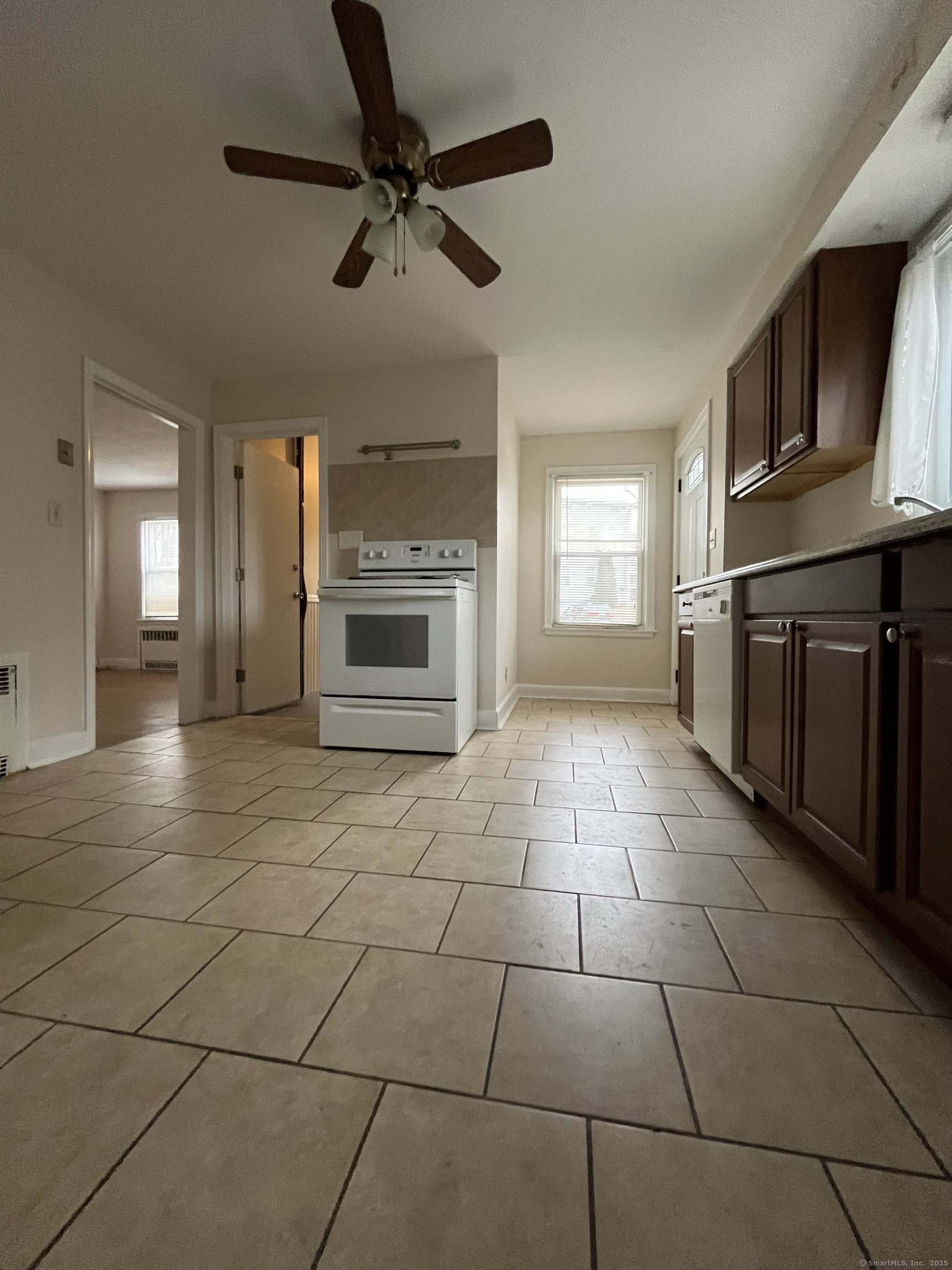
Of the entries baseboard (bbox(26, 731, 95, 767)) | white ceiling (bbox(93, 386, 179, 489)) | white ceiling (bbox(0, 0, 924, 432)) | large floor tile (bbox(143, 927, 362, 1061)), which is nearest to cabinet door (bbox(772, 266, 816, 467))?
white ceiling (bbox(0, 0, 924, 432))

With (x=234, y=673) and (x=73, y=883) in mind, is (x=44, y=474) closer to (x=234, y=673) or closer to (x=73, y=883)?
(x=234, y=673)

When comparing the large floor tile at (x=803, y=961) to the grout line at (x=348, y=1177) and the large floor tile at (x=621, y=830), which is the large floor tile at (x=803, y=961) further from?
the grout line at (x=348, y=1177)

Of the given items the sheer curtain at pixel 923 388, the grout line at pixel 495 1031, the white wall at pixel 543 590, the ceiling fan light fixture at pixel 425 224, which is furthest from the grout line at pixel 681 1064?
the white wall at pixel 543 590

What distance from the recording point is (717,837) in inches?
67.5

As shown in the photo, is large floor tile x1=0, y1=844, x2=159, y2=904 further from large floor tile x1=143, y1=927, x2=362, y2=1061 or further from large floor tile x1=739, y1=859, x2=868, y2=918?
large floor tile x1=739, y1=859, x2=868, y2=918

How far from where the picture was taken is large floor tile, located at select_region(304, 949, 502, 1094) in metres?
0.81

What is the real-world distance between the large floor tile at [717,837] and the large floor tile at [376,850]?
0.81 metres

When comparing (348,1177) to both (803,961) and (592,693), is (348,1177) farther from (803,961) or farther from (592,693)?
(592,693)

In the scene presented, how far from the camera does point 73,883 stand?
1.37 metres

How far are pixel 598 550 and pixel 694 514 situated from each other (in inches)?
36.7

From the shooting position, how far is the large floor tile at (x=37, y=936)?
103 centimetres

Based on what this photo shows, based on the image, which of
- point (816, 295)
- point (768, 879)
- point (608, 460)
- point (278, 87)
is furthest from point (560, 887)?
point (608, 460)

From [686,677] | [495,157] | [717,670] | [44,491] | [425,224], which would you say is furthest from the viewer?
[686,677]

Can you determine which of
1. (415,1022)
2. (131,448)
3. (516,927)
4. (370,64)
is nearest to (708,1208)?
(415,1022)
